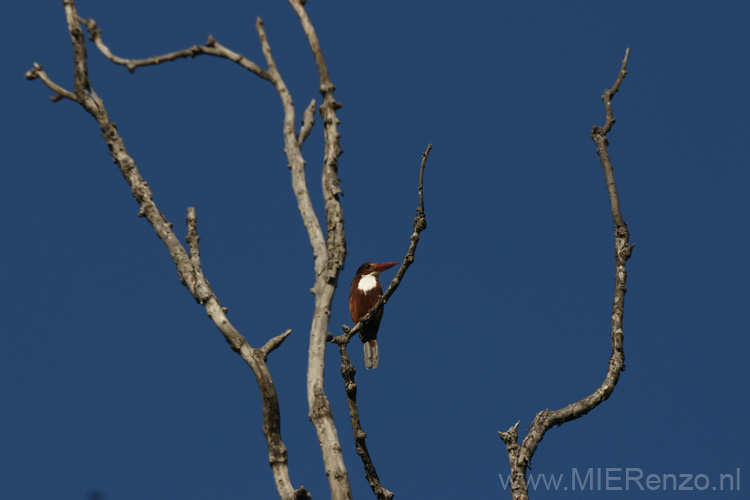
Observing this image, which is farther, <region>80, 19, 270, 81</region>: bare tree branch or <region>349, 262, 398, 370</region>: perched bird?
<region>349, 262, 398, 370</region>: perched bird

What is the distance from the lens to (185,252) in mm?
5730

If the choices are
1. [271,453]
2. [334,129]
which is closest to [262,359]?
[271,453]

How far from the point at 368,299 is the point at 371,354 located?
0.76 metres

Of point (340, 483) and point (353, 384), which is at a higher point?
point (353, 384)

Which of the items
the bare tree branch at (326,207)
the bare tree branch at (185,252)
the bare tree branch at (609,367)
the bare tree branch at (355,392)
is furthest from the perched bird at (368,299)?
the bare tree branch at (326,207)

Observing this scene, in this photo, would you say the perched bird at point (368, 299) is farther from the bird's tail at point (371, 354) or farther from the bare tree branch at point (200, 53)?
the bare tree branch at point (200, 53)

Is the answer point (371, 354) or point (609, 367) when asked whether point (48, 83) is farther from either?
point (371, 354)

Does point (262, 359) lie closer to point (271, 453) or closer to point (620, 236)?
point (271, 453)

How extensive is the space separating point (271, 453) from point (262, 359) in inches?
22.9

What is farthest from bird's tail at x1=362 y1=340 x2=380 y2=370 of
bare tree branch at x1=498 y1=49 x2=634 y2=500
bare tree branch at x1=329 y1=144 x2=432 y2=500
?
bare tree branch at x1=498 y1=49 x2=634 y2=500

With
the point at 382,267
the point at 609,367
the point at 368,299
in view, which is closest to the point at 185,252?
the point at 609,367

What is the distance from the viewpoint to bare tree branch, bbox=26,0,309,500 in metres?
5.34

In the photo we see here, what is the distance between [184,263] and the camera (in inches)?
223

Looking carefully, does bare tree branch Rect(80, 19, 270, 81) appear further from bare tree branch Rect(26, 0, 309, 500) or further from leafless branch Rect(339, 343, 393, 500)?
leafless branch Rect(339, 343, 393, 500)
